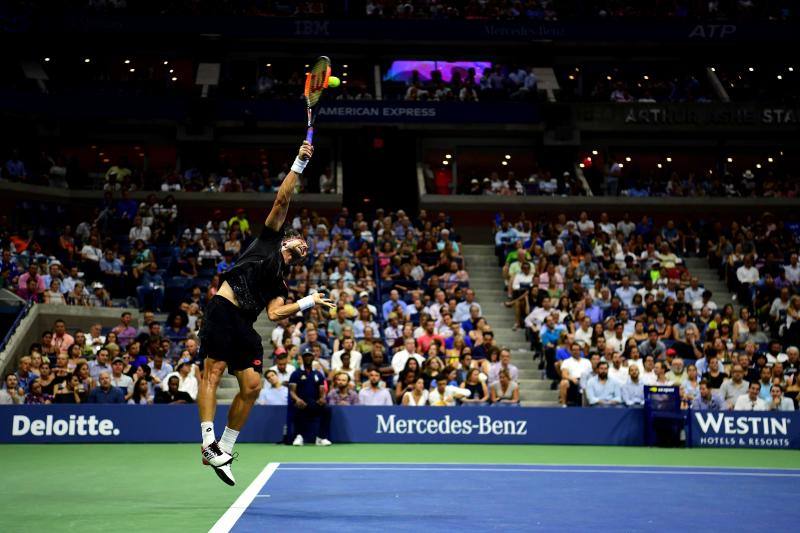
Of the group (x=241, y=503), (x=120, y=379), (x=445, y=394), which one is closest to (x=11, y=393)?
(x=120, y=379)

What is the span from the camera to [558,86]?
35.0 meters

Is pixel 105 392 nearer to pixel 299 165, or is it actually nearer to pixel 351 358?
pixel 351 358

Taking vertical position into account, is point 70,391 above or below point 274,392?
above

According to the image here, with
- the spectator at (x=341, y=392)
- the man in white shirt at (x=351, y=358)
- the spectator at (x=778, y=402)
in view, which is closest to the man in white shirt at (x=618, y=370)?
the spectator at (x=778, y=402)

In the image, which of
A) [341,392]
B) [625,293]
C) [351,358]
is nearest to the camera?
[341,392]

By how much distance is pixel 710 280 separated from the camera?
90.3 feet

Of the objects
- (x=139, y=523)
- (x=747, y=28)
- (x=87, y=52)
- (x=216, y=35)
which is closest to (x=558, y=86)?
(x=747, y=28)

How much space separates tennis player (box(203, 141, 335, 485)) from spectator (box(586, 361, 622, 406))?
10648 mm

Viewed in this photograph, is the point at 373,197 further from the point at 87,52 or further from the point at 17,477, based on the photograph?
the point at 17,477

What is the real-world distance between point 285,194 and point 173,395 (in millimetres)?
10107

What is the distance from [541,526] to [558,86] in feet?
93.9

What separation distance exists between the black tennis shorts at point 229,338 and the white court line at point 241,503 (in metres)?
1.24

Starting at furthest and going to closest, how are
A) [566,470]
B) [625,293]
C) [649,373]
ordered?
1. [625,293]
2. [649,373]
3. [566,470]

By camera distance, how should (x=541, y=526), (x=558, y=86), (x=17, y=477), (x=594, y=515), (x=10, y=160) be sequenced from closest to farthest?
(x=541, y=526)
(x=594, y=515)
(x=17, y=477)
(x=10, y=160)
(x=558, y=86)
